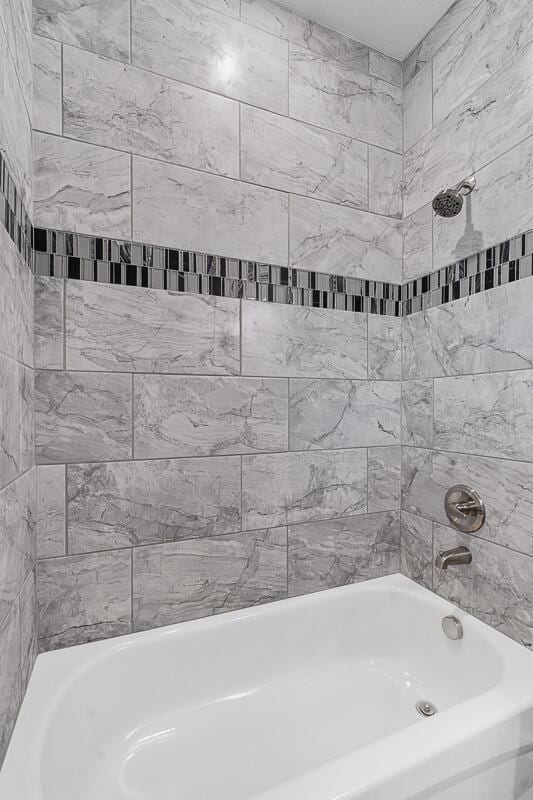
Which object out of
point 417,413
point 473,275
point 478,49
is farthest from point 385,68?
point 417,413

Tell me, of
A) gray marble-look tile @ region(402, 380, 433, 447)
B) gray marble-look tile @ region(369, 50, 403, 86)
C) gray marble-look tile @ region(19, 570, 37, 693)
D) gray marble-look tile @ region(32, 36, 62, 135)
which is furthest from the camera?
gray marble-look tile @ region(369, 50, 403, 86)

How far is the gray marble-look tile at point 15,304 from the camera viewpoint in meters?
0.97

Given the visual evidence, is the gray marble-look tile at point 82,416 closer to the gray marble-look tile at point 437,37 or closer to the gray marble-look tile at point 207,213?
the gray marble-look tile at point 207,213

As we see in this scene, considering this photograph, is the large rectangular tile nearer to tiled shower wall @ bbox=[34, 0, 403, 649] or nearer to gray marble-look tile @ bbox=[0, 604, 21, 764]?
tiled shower wall @ bbox=[34, 0, 403, 649]

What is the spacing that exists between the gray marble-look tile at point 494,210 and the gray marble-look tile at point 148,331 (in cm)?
90

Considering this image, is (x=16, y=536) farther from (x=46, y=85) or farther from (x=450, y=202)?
(x=450, y=202)

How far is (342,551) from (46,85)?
6.45 feet

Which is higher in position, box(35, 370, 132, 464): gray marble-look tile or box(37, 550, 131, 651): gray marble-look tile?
box(35, 370, 132, 464): gray marble-look tile

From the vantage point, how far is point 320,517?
1.77m

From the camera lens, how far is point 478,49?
1.57 m

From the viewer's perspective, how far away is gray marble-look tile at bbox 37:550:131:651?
136cm

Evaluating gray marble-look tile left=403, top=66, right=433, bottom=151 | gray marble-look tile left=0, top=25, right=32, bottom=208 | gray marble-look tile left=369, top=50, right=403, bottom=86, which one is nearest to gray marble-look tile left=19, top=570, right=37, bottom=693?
gray marble-look tile left=0, top=25, right=32, bottom=208

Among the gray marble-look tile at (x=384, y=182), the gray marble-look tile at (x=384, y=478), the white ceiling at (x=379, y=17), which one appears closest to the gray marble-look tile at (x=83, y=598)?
the gray marble-look tile at (x=384, y=478)

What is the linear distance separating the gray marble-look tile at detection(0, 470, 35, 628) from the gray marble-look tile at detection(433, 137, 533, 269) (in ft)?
5.51
